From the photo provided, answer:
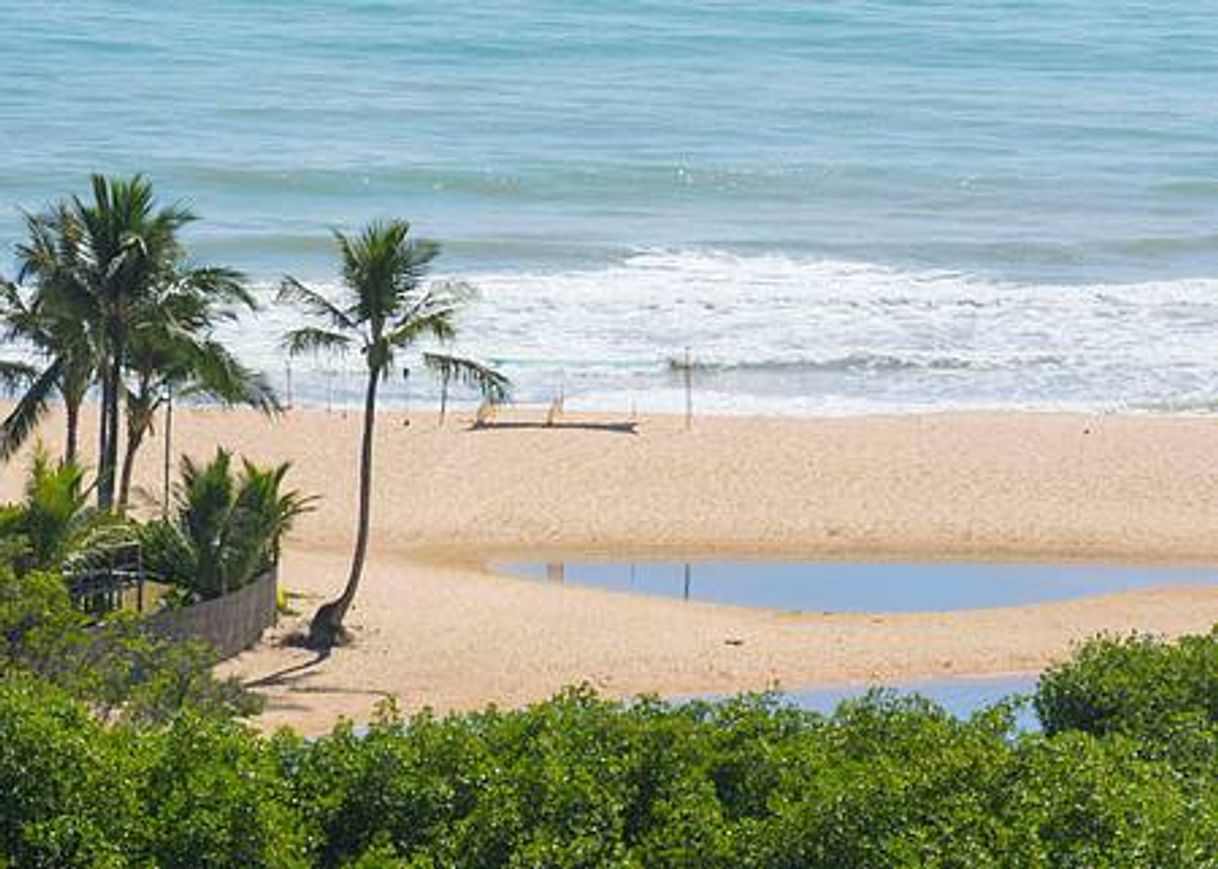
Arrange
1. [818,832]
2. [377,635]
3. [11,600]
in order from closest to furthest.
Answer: [818,832]
[11,600]
[377,635]

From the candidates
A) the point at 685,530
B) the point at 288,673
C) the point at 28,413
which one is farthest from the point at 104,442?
the point at 685,530

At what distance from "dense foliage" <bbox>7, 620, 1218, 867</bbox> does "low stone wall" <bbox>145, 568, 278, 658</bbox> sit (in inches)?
377

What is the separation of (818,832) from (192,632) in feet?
47.0

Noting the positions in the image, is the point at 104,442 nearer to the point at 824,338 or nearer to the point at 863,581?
the point at 863,581

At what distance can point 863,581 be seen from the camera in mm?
40281

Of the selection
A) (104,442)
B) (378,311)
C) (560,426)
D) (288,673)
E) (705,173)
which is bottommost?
(288,673)

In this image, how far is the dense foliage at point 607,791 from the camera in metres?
20.7

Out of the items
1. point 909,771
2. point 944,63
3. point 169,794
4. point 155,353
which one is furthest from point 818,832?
point 944,63

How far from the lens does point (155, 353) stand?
36250 millimetres

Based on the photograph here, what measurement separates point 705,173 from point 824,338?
2014cm

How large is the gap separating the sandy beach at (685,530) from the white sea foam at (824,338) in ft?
10.9

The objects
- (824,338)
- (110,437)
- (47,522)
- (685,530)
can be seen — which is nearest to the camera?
(47,522)

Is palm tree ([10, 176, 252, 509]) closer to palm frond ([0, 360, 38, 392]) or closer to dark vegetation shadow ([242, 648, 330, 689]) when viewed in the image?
palm frond ([0, 360, 38, 392])

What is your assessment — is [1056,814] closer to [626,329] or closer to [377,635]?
[377,635]
